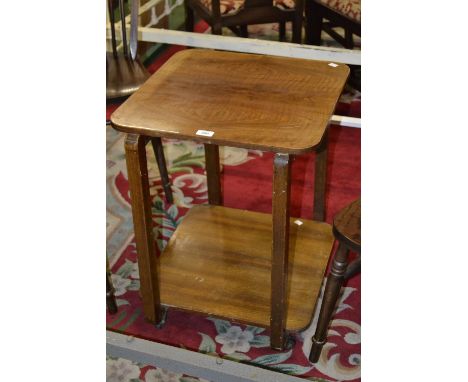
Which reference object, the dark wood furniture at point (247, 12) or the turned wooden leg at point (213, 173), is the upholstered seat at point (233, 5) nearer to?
the dark wood furniture at point (247, 12)

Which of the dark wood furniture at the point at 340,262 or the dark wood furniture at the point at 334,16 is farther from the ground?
the dark wood furniture at the point at 334,16

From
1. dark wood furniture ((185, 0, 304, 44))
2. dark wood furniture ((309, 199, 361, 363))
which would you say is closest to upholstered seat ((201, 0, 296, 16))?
dark wood furniture ((185, 0, 304, 44))

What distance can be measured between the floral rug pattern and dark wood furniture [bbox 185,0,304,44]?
0.75 metres

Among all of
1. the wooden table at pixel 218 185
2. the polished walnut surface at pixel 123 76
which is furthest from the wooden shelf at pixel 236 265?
the polished walnut surface at pixel 123 76

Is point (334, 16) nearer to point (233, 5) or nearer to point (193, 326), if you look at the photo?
point (233, 5)

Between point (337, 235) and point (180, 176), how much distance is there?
1042mm

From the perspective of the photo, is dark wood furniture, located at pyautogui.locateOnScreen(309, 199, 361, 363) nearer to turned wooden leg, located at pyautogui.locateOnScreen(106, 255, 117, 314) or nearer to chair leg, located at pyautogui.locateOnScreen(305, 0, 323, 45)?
turned wooden leg, located at pyautogui.locateOnScreen(106, 255, 117, 314)

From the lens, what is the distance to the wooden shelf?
146 centimetres

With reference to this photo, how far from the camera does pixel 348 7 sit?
2.35 meters

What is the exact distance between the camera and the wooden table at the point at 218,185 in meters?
1.12

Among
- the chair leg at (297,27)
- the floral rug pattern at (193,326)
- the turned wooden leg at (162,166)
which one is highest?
the chair leg at (297,27)

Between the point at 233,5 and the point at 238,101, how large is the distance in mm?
1474
